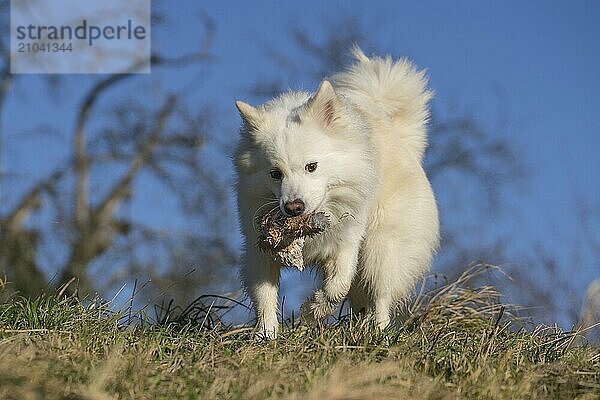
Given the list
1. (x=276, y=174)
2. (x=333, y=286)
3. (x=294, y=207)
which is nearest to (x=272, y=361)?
(x=294, y=207)

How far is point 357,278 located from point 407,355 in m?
2.92

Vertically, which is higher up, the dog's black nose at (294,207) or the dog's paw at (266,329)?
the dog's black nose at (294,207)

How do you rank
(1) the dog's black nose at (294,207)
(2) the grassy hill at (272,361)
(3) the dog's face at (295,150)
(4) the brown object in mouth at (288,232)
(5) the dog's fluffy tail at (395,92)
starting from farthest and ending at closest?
(5) the dog's fluffy tail at (395,92) < (3) the dog's face at (295,150) < (4) the brown object in mouth at (288,232) < (1) the dog's black nose at (294,207) < (2) the grassy hill at (272,361)

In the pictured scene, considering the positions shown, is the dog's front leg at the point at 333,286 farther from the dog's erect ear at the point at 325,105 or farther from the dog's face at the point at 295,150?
the dog's erect ear at the point at 325,105

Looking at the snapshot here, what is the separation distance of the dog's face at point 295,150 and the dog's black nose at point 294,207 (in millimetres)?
60

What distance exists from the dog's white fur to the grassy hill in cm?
64

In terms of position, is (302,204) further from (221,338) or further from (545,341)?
(545,341)

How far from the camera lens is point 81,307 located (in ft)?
19.3

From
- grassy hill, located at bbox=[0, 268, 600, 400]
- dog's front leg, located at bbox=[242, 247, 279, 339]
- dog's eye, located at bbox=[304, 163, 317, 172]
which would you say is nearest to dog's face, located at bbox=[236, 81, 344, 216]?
dog's eye, located at bbox=[304, 163, 317, 172]

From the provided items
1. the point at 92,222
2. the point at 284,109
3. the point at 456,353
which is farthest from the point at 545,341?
the point at 92,222

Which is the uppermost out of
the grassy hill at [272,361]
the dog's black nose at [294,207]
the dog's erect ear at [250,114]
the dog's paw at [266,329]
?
the dog's erect ear at [250,114]

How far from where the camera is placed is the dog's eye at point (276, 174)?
6.49m

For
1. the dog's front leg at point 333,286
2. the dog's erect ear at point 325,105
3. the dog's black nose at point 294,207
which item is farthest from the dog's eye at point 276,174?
the dog's front leg at point 333,286

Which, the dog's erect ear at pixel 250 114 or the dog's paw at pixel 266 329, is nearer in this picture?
the dog's paw at pixel 266 329
